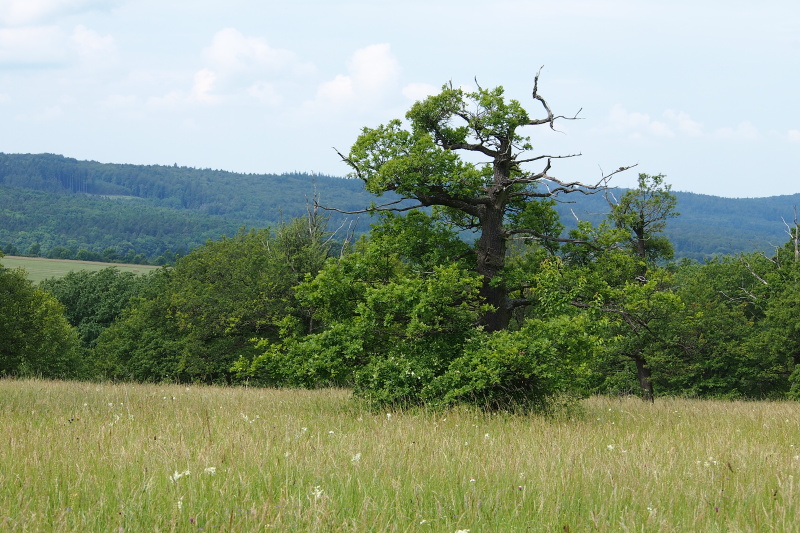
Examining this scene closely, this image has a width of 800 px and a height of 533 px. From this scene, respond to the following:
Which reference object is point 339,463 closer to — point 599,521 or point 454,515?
point 454,515

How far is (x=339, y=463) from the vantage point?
6.33m

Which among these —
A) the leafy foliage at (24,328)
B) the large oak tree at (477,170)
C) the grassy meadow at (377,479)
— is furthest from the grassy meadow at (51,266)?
the grassy meadow at (377,479)

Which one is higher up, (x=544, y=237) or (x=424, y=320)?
(x=544, y=237)

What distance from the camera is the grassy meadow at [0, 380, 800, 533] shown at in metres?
4.64

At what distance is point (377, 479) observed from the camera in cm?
577

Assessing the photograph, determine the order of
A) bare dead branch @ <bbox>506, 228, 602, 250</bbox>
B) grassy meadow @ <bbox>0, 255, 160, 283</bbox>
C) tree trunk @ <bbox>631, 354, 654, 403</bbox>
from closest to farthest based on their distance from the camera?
bare dead branch @ <bbox>506, 228, 602, 250</bbox>
tree trunk @ <bbox>631, 354, 654, 403</bbox>
grassy meadow @ <bbox>0, 255, 160, 283</bbox>

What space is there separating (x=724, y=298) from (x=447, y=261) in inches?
1493

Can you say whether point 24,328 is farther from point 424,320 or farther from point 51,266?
point 51,266

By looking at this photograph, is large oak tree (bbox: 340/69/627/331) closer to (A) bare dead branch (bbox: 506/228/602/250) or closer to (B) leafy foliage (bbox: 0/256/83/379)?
(A) bare dead branch (bbox: 506/228/602/250)

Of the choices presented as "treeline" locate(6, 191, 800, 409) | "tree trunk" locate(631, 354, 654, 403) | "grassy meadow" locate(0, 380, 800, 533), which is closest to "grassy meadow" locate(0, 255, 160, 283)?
"treeline" locate(6, 191, 800, 409)

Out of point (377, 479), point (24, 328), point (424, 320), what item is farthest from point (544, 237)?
point (24, 328)

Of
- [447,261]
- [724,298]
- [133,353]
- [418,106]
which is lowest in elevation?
[133,353]

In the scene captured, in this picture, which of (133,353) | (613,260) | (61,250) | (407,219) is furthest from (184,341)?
(61,250)

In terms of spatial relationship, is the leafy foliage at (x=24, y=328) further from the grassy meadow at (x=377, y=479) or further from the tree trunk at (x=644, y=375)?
the grassy meadow at (x=377, y=479)
